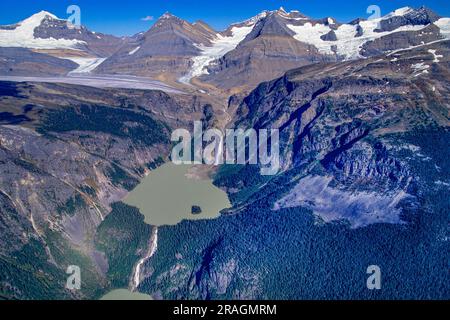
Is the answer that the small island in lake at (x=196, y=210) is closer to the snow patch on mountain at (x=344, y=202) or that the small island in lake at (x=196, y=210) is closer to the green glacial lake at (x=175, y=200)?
the green glacial lake at (x=175, y=200)

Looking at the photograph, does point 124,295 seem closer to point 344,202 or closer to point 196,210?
point 196,210

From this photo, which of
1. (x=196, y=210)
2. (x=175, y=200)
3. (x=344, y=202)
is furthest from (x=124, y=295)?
(x=344, y=202)

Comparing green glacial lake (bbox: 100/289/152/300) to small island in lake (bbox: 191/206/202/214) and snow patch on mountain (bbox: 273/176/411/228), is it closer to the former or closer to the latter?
small island in lake (bbox: 191/206/202/214)

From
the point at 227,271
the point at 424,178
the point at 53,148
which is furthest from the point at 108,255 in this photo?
the point at 424,178

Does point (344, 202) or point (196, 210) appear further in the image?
point (196, 210)

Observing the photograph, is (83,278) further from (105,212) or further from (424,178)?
(424,178)

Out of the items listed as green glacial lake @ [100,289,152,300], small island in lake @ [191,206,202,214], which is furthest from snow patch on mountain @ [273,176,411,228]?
green glacial lake @ [100,289,152,300]
